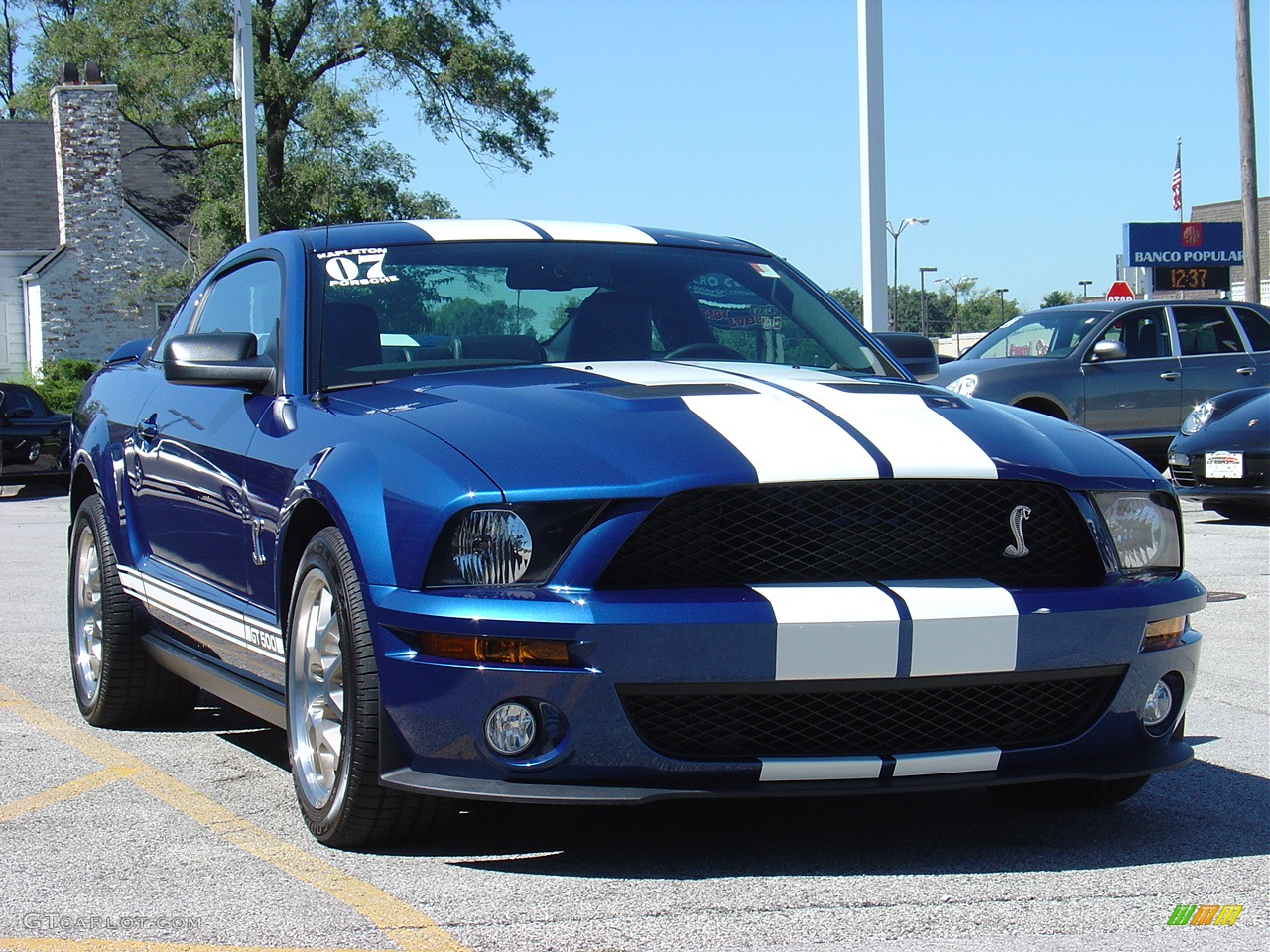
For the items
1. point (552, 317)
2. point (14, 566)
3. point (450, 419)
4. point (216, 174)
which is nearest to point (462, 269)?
point (552, 317)

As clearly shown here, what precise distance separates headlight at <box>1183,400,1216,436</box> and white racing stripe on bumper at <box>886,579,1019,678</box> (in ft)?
33.1

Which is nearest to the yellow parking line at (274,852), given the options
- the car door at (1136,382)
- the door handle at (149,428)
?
the door handle at (149,428)

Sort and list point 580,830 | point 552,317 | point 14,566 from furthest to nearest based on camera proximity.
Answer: point 14,566 < point 552,317 < point 580,830

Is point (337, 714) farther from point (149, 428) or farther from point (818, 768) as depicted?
point (149, 428)

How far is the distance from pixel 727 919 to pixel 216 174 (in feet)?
105

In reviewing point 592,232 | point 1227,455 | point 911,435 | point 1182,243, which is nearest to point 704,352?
point 592,232

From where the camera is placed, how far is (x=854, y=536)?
367 centimetres

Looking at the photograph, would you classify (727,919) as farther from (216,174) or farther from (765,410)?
(216,174)

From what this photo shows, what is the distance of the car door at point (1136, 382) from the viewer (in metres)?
15.7

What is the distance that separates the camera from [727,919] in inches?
131

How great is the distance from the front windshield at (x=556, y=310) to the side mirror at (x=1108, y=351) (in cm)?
1057

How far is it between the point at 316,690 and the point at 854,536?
4.41ft

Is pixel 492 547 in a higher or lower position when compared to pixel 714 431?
lower

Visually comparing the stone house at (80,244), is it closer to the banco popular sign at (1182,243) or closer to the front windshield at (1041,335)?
the banco popular sign at (1182,243)
